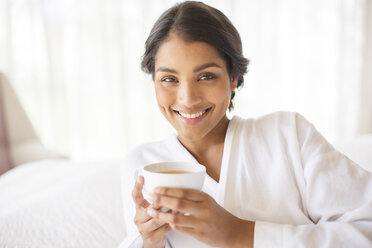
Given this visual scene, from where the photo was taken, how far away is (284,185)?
97 cm

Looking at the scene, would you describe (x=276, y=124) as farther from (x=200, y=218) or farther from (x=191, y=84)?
(x=200, y=218)

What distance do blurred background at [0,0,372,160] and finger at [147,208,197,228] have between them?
1.87m

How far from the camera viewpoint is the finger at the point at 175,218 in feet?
2.35

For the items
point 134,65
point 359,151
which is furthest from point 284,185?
point 134,65

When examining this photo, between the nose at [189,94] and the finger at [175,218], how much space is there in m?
0.34

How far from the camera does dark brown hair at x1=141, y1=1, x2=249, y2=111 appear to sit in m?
0.94

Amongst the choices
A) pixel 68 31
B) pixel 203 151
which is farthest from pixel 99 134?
pixel 203 151

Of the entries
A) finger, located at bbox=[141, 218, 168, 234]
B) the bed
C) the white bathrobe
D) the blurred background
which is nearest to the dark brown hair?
the white bathrobe

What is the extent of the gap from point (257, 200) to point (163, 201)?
429 mm

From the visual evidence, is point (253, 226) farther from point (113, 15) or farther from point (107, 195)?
point (113, 15)

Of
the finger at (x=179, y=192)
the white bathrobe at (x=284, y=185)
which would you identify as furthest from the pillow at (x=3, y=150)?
the finger at (x=179, y=192)

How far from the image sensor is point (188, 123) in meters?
0.99

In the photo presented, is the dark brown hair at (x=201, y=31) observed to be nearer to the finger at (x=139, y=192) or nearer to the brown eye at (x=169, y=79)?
the brown eye at (x=169, y=79)

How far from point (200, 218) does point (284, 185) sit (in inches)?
14.2
